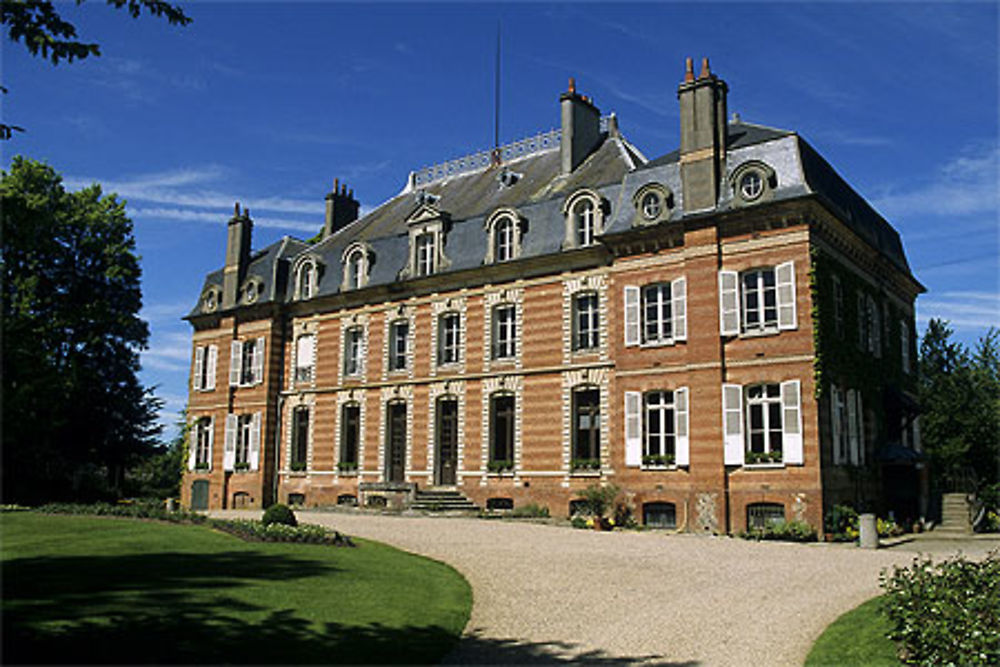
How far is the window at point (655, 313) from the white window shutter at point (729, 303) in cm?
99

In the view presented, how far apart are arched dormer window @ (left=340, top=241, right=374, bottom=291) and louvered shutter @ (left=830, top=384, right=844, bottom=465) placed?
15550 millimetres

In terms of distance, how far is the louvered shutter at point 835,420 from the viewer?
1909 centimetres

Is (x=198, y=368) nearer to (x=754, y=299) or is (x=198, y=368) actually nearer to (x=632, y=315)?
(x=632, y=315)

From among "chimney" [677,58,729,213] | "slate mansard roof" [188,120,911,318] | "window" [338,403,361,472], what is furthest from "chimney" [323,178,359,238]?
"chimney" [677,58,729,213]

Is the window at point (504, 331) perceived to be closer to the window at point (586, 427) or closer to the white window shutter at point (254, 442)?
the window at point (586, 427)

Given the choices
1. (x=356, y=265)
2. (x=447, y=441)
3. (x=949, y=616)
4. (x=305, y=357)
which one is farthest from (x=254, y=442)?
(x=949, y=616)

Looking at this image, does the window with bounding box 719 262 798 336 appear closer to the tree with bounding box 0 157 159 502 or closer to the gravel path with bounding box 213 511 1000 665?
the gravel path with bounding box 213 511 1000 665

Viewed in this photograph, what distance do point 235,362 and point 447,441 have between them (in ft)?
33.7

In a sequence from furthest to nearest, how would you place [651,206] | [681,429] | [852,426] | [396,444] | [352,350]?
1. [352,350]
2. [396,444]
3. [651,206]
4. [852,426]
5. [681,429]

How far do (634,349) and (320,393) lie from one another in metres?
12.3

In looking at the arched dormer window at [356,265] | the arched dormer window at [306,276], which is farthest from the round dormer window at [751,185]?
the arched dormer window at [306,276]

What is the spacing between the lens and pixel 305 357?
1156 inches

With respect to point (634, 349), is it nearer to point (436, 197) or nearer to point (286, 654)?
point (436, 197)

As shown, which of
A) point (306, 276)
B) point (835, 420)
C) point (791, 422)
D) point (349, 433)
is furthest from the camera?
point (306, 276)
